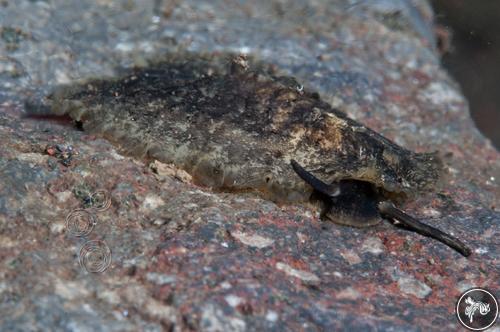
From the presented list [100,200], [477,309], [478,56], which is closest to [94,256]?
[100,200]

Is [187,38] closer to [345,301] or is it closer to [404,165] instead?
[404,165]

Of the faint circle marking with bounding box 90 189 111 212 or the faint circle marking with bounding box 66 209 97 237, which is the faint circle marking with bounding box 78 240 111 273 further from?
the faint circle marking with bounding box 90 189 111 212

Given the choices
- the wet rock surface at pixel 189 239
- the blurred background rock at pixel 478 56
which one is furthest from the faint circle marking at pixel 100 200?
the blurred background rock at pixel 478 56

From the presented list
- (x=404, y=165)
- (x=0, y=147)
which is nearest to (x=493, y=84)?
(x=404, y=165)

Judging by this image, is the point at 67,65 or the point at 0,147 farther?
the point at 67,65

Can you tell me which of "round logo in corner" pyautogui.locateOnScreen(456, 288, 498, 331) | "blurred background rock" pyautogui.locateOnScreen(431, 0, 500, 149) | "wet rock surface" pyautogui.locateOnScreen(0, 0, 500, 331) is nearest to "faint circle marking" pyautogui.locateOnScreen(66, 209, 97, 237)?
"wet rock surface" pyautogui.locateOnScreen(0, 0, 500, 331)

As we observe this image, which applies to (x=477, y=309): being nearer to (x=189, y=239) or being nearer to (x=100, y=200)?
(x=189, y=239)

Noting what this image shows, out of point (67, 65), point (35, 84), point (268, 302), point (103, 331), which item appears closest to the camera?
point (103, 331)
